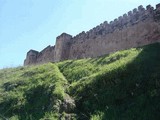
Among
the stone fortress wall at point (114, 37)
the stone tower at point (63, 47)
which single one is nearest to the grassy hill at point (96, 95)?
the stone fortress wall at point (114, 37)

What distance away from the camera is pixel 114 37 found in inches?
853

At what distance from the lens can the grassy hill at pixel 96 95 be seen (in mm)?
10680

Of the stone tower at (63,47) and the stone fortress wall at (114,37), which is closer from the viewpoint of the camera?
the stone fortress wall at (114,37)

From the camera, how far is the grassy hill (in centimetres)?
1068

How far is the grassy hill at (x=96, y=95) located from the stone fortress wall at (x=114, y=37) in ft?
11.6

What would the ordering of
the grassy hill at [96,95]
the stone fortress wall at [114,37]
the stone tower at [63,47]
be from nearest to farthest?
the grassy hill at [96,95] → the stone fortress wall at [114,37] → the stone tower at [63,47]

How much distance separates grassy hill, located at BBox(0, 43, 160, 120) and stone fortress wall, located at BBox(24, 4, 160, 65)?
3546 mm

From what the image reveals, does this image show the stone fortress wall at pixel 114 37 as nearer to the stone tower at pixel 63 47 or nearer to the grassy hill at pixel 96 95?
the stone tower at pixel 63 47

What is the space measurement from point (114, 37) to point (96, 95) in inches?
398

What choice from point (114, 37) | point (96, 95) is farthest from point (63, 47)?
point (96, 95)

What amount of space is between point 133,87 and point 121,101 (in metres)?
0.78

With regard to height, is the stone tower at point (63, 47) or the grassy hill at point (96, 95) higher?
the stone tower at point (63, 47)

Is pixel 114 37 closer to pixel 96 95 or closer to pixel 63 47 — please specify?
pixel 63 47

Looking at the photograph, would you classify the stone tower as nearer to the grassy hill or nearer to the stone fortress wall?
the stone fortress wall
